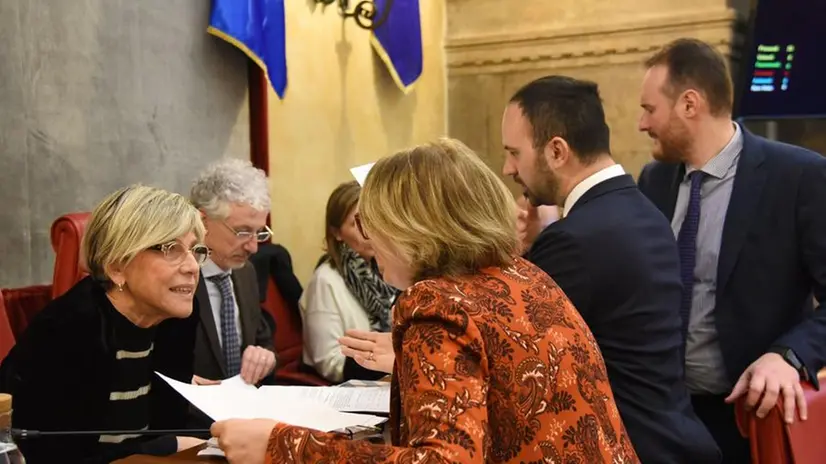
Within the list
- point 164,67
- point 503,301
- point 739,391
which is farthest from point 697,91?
point 164,67

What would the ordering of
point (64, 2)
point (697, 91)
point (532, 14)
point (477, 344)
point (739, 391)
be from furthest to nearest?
point (532, 14) < point (64, 2) < point (697, 91) < point (739, 391) < point (477, 344)

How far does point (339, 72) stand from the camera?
412cm

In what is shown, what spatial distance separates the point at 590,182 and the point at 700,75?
2.30 feet

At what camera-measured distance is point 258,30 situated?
11.3ft

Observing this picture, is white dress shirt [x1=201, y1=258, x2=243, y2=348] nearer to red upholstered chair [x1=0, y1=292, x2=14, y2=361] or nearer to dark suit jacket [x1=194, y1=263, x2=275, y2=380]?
dark suit jacket [x1=194, y1=263, x2=275, y2=380]

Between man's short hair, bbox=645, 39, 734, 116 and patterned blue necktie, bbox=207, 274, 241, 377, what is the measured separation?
1483mm

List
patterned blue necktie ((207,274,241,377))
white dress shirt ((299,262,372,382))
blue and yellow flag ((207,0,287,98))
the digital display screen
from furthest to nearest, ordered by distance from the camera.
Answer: the digital display screen
blue and yellow flag ((207,0,287,98))
white dress shirt ((299,262,372,382))
patterned blue necktie ((207,274,241,377))

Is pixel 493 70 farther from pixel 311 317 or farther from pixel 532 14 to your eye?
pixel 311 317

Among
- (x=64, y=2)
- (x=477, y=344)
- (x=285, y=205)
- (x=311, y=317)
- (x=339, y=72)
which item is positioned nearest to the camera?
(x=477, y=344)

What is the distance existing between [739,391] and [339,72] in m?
2.56

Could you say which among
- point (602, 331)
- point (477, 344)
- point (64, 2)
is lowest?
point (602, 331)

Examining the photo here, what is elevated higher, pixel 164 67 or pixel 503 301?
pixel 164 67

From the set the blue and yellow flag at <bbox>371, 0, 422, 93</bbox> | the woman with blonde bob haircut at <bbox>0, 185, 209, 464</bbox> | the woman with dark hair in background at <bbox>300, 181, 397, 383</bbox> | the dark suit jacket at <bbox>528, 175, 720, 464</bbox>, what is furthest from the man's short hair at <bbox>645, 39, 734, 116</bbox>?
the blue and yellow flag at <bbox>371, 0, 422, 93</bbox>

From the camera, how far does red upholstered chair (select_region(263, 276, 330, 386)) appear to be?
3373 mm
